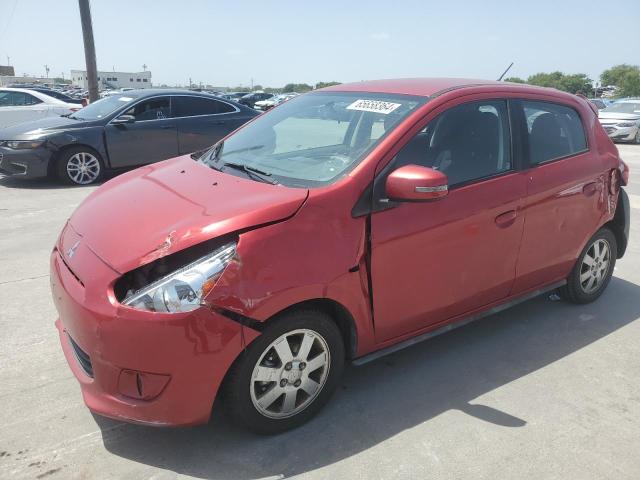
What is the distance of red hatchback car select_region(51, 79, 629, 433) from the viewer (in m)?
2.24

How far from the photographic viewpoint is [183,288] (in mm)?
2211

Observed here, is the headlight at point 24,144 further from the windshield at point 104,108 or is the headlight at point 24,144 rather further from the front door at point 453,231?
the front door at point 453,231

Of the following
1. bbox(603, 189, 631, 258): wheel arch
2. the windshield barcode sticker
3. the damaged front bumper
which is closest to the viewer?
the damaged front bumper

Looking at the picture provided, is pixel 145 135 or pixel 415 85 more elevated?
pixel 415 85

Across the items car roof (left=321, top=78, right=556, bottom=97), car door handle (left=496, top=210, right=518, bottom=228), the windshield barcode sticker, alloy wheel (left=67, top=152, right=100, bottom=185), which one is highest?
car roof (left=321, top=78, right=556, bottom=97)

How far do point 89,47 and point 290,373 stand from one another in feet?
48.3

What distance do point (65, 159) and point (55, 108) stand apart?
4914 mm

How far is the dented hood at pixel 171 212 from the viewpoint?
2320mm

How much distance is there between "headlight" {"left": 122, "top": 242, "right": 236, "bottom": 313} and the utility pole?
1445 centimetres

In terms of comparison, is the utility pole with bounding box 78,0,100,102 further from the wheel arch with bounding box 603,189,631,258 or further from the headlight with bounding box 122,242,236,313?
the headlight with bounding box 122,242,236,313

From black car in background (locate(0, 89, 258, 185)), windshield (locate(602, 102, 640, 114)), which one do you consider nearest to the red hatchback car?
black car in background (locate(0, 89, 258, 185))

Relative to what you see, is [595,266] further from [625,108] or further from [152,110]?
[625,108]

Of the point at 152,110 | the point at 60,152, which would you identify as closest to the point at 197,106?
the point at 152,110

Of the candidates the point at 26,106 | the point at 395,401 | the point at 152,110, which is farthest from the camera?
the point at 26,106
